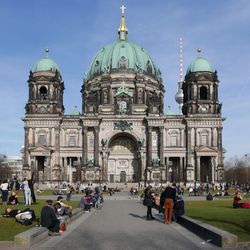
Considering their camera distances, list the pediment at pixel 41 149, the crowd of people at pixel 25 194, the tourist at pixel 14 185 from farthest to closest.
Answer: the pediment at pixel 41 149, the tourist at pixel 14 185, the crowd of people at pixel 25 194

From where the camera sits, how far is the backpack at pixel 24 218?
832 inches

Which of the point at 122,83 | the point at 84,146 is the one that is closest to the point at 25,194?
the point at 84,146

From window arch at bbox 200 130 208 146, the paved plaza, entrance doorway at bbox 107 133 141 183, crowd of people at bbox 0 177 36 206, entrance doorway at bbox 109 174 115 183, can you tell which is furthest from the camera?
entrance doorway at bbox 107 133 141 183

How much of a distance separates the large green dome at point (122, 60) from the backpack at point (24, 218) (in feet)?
295

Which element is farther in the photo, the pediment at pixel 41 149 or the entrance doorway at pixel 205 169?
the entrance doorway at pixel 205 169

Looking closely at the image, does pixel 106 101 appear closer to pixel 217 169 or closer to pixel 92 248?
pixel 217 169

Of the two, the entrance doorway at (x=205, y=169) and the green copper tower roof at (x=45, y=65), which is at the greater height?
the green copper tower roof at (x=45, y=65)

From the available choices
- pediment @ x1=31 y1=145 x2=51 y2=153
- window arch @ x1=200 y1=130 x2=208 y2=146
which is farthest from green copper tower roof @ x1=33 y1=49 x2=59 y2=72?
window arch @ x1=200 y1=130 x2=208 y2=146

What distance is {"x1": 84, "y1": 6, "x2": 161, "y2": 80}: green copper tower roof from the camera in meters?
111

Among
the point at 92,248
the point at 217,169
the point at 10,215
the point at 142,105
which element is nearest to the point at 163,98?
the point at 142,105

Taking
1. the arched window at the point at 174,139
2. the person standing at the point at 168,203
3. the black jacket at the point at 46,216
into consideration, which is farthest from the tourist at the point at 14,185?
the arched window at the point at 174,139

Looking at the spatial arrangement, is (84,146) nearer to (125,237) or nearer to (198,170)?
(198,170)

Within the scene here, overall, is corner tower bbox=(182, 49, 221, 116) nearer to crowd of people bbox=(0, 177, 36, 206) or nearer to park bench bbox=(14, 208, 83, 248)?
crowd of people bbox=(0, 177, 36, 206)

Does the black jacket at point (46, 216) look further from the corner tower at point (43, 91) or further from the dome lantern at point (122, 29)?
the dome lantern at point (122, 29)
